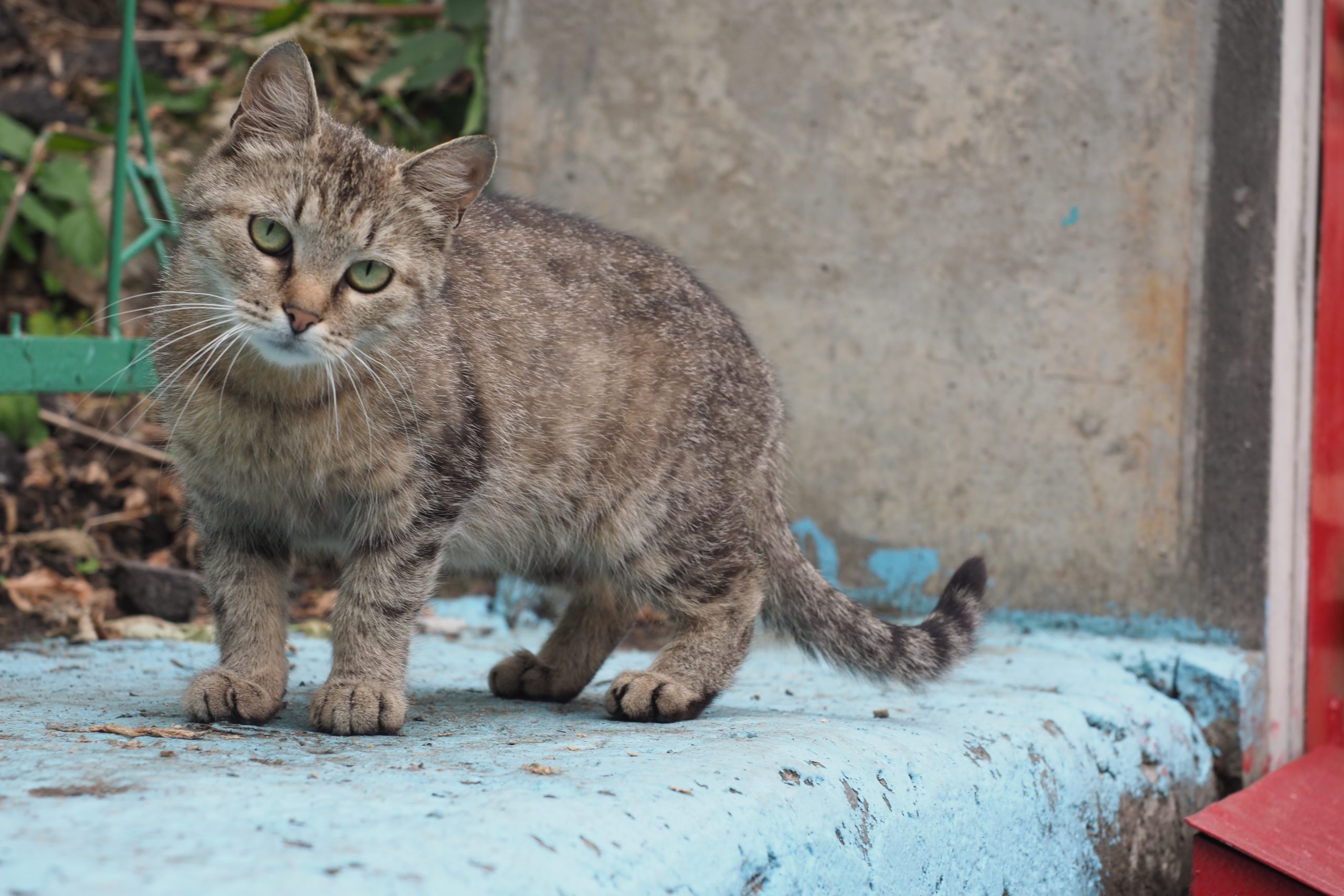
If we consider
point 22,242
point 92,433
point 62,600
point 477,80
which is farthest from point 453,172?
point 22,242

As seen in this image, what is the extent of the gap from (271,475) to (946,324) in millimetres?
2595

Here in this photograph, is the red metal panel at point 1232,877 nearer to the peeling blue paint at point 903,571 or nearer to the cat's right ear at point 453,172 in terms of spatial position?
the peeling blue paint at point 903,571

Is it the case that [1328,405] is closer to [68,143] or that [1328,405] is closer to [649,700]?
[649,700]

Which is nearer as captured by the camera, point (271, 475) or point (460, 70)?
point (271, 475)

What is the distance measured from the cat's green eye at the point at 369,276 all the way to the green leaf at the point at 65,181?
3267 mm

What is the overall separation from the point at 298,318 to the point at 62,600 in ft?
7.50

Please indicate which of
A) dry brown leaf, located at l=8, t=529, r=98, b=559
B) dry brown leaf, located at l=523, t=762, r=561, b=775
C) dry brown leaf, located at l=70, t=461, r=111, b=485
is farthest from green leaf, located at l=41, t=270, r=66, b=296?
dry brown leaf, located at l=523, t=762, r=561, b=775

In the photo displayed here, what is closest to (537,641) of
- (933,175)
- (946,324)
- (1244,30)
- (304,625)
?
(304,625)

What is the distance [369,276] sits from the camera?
2570mm

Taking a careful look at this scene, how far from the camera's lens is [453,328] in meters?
2.89

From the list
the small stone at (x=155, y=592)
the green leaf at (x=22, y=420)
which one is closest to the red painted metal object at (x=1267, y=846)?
the small stone at (x=155, y=592)

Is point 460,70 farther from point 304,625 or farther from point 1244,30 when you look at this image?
point 1244,30

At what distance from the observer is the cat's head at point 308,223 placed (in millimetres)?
2434

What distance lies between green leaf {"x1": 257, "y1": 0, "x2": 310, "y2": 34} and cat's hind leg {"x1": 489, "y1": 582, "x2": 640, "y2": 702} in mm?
4064
